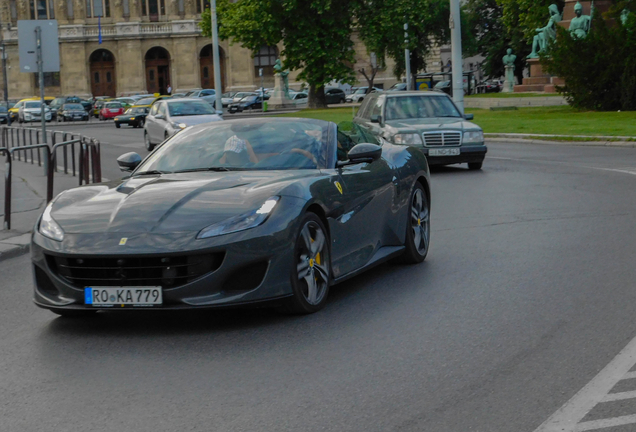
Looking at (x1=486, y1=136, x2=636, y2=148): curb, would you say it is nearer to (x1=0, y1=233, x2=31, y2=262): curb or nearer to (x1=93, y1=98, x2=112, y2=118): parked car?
(x1=0, y1=233, x2=31, y2=262): curb

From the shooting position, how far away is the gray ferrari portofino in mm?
6379

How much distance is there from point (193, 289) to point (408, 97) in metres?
14.6

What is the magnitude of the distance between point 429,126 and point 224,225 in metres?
13.1

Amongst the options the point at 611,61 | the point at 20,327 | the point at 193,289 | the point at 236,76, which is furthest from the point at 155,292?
the point at 236,76

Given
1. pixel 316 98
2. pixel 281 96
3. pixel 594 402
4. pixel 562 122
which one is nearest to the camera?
pixel 594 402

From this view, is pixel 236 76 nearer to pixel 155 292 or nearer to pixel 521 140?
pixel 521 140

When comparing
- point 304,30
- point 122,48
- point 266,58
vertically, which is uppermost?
point 122,48

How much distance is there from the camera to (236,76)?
343ft

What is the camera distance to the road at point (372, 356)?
186 inches

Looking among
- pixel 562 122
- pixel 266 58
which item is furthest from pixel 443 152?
pixel 266 58

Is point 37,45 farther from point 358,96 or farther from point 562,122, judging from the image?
point 358,96

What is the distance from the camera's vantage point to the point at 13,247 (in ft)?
35.5

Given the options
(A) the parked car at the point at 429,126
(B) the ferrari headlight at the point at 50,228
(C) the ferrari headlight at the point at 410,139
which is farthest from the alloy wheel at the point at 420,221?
(C) the ferrari headlight at the point at 410,139

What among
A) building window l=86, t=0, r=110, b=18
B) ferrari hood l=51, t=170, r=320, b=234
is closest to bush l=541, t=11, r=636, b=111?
ferrari hood l=51, t=170, r=320, b=234
